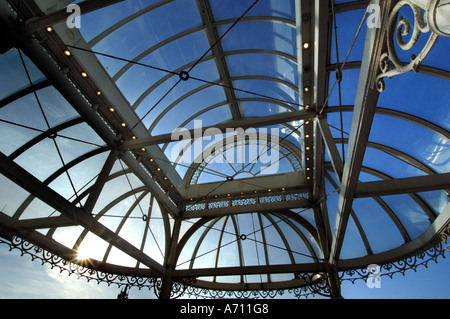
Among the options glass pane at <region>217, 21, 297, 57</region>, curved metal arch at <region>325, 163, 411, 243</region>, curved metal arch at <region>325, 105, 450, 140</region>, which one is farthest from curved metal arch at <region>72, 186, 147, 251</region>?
curved metal arch at <region>325, 163, 411, 243</region>

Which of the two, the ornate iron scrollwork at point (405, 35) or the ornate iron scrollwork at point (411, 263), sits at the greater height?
the ornate iron scrollwork at point (405, 35)

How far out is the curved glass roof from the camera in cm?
387

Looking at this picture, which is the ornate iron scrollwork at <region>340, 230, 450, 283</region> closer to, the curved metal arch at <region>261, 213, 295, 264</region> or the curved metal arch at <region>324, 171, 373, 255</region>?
the curved metal arch at <region>324, 171, 373, 255</region>

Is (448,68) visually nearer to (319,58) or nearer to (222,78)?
(319,58)

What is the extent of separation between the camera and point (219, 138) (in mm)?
9562

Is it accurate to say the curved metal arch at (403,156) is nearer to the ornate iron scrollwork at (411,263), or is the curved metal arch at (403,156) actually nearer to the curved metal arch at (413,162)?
the curved metal arch at (413,162)

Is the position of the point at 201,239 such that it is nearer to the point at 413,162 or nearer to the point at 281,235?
the point at 281,235

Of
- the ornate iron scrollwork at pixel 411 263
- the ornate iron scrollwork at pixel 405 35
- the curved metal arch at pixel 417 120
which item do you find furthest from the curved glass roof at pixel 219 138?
the ornate iron scrollwork at pixel 405 35

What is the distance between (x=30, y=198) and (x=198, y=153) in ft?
17.4

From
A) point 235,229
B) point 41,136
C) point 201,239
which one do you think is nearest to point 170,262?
point 201,239

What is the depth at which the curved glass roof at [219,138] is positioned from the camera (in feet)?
12.7

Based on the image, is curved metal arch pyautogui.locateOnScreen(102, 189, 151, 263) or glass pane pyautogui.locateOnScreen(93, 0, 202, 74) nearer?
glass pane pyautogui.locateOnScreen(93, 0, 202, 74)

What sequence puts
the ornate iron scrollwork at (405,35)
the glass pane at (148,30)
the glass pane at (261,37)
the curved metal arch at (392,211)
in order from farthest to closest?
the curved metal arch at (392,211)
the glass pane at (261,37)
the glass pane at (148,30)
the ornate iron scrollwork at (405,35)
